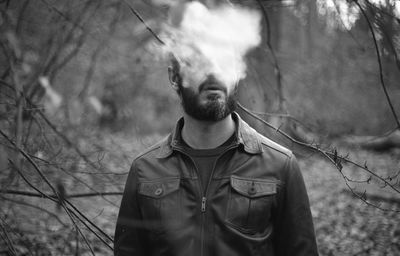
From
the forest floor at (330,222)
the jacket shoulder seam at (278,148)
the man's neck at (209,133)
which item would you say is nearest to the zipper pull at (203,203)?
the man's neck at (209,133)

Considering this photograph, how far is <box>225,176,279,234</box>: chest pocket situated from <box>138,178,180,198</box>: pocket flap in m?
0.24

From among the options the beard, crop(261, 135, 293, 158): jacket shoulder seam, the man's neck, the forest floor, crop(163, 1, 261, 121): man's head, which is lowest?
the forest floor

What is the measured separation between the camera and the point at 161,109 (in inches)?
274

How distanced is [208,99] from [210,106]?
0.03m

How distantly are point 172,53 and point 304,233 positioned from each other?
1138 mm

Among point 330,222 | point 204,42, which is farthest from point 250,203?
point 330,222

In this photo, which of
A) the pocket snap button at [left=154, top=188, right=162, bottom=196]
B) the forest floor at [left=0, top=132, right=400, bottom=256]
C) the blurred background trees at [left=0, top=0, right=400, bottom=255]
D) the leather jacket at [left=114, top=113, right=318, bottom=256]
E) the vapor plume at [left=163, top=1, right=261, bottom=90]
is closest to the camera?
the leather jacket at [left=114, top=113, right=318, bottom=256]

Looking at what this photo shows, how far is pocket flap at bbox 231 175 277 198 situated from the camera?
187cm

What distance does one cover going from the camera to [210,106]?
6.47 feet

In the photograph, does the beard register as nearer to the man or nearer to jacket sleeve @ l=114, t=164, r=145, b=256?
the man

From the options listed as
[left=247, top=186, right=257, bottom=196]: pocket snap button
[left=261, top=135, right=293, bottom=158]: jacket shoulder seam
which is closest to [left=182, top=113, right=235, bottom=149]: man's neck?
[left=261, top=135, right=293, bottom=158]: jacket shoulder seam

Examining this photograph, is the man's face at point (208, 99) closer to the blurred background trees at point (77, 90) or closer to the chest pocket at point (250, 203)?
the chest pocket at point (250, 203)

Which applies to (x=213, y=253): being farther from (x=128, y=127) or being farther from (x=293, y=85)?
(x=293, y=85)

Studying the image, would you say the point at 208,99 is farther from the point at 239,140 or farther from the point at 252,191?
the point at 252,191
